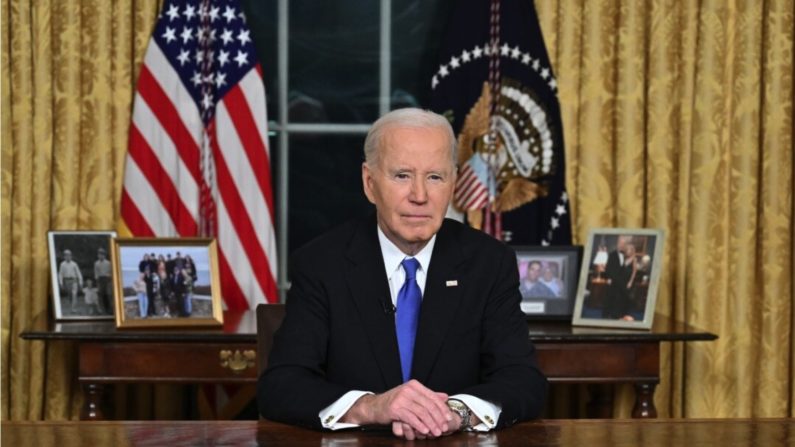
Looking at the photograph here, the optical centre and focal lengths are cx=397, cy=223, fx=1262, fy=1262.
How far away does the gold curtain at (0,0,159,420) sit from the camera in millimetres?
4609

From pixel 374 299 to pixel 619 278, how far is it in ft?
5.61

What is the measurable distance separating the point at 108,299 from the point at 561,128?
1760 mm

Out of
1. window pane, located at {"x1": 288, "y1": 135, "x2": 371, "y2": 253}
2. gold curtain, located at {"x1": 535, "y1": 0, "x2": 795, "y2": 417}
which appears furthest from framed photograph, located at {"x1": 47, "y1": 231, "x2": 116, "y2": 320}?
gold curtain, located at {"x1": 535, "y1": 0, "x2": 795, "y2": 417}

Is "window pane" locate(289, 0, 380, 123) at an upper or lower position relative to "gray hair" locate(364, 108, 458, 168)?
upper

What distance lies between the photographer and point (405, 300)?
2859mm

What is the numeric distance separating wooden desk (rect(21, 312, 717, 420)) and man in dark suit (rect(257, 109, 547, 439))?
47.7 inches

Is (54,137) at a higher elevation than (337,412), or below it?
higher

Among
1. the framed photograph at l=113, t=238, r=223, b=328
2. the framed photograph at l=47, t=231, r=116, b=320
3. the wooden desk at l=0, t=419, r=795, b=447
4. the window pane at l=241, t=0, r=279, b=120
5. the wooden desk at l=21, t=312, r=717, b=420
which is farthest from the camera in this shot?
the window pane at l=241, t=0, r=279, b=120

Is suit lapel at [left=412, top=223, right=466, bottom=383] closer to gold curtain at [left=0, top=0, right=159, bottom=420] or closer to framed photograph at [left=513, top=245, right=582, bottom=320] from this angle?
framed photograph at [left=513, top=245, right=582, bottom=320]

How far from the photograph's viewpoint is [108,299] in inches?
172

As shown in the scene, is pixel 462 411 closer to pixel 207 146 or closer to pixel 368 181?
pixel 368 181

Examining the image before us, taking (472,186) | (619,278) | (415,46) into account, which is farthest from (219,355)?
(415,46)

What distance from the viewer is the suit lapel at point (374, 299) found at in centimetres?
278

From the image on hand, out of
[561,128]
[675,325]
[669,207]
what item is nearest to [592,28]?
[561,128]
